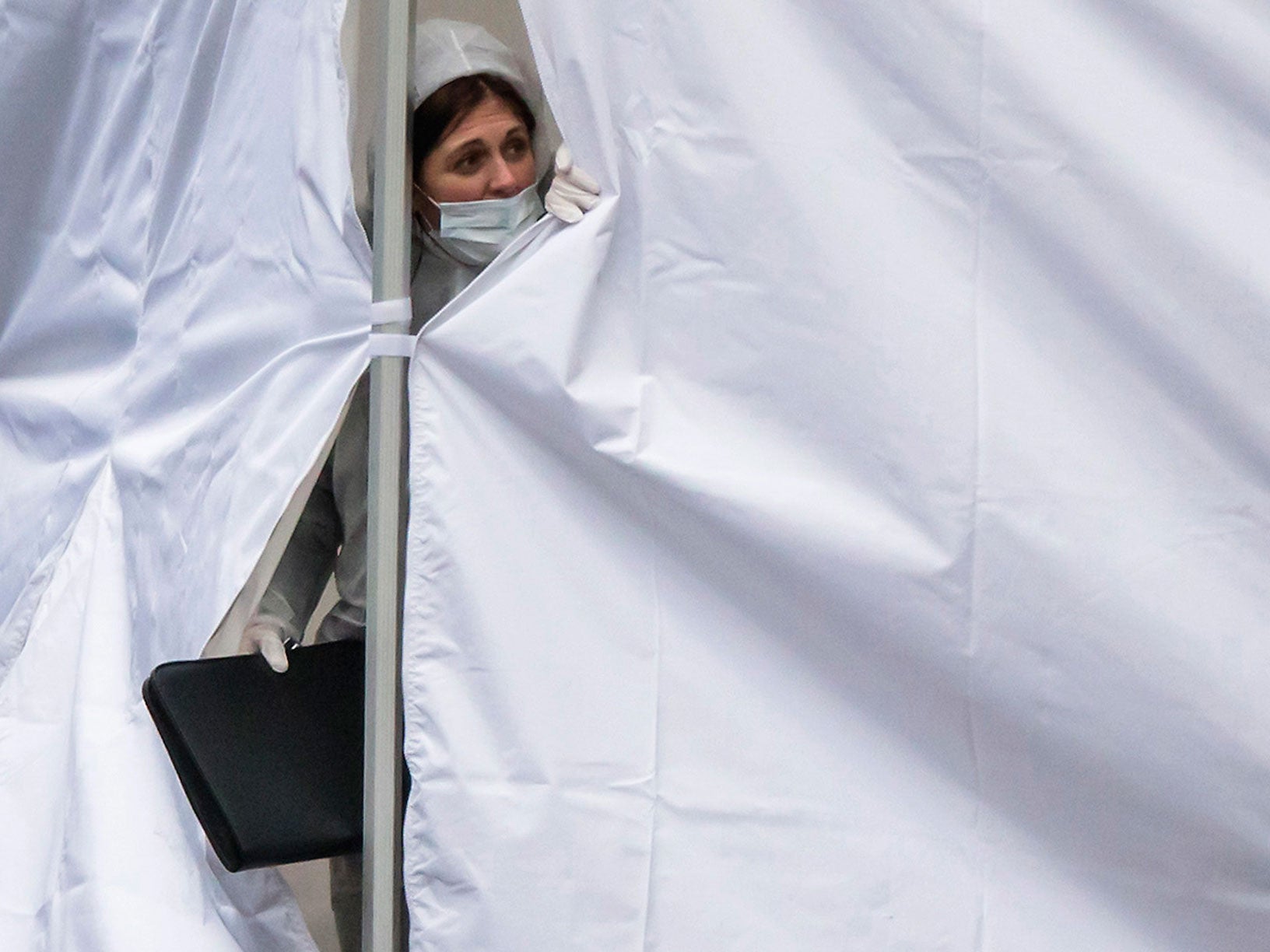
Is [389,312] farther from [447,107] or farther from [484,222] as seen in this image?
[447,107]

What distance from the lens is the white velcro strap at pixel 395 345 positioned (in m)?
1.54

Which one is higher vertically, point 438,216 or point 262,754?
point 438,216

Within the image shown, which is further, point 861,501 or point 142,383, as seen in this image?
point 142,383

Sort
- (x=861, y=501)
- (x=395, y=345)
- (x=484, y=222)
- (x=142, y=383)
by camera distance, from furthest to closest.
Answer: (x=142, y=383)
(x=484, y=222)
(x=395, y=345)
(x=861, y=501)

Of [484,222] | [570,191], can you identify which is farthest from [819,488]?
[484,222]

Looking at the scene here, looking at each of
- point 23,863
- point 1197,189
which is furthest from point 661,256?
point 23,863

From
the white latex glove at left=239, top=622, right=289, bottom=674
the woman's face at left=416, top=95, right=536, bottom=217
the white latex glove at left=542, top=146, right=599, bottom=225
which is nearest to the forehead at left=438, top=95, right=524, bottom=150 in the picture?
the woman's face at left=416, top=95, right=536, bottom=217

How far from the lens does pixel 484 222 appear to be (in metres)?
1.67

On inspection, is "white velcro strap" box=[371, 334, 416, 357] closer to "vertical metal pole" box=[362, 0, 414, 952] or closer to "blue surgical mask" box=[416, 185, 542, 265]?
"vertical metal pole" box=[362, 0, 414, 952]

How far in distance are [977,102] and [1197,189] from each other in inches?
7.9

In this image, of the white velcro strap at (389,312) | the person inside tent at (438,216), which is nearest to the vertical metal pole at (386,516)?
the white velcro strap at (389,312)

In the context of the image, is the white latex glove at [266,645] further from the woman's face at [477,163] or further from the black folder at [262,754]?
the woman's face at [477,163]

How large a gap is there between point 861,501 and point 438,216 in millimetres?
622

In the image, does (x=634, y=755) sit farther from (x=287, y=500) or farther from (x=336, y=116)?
(x=336, y=116)
